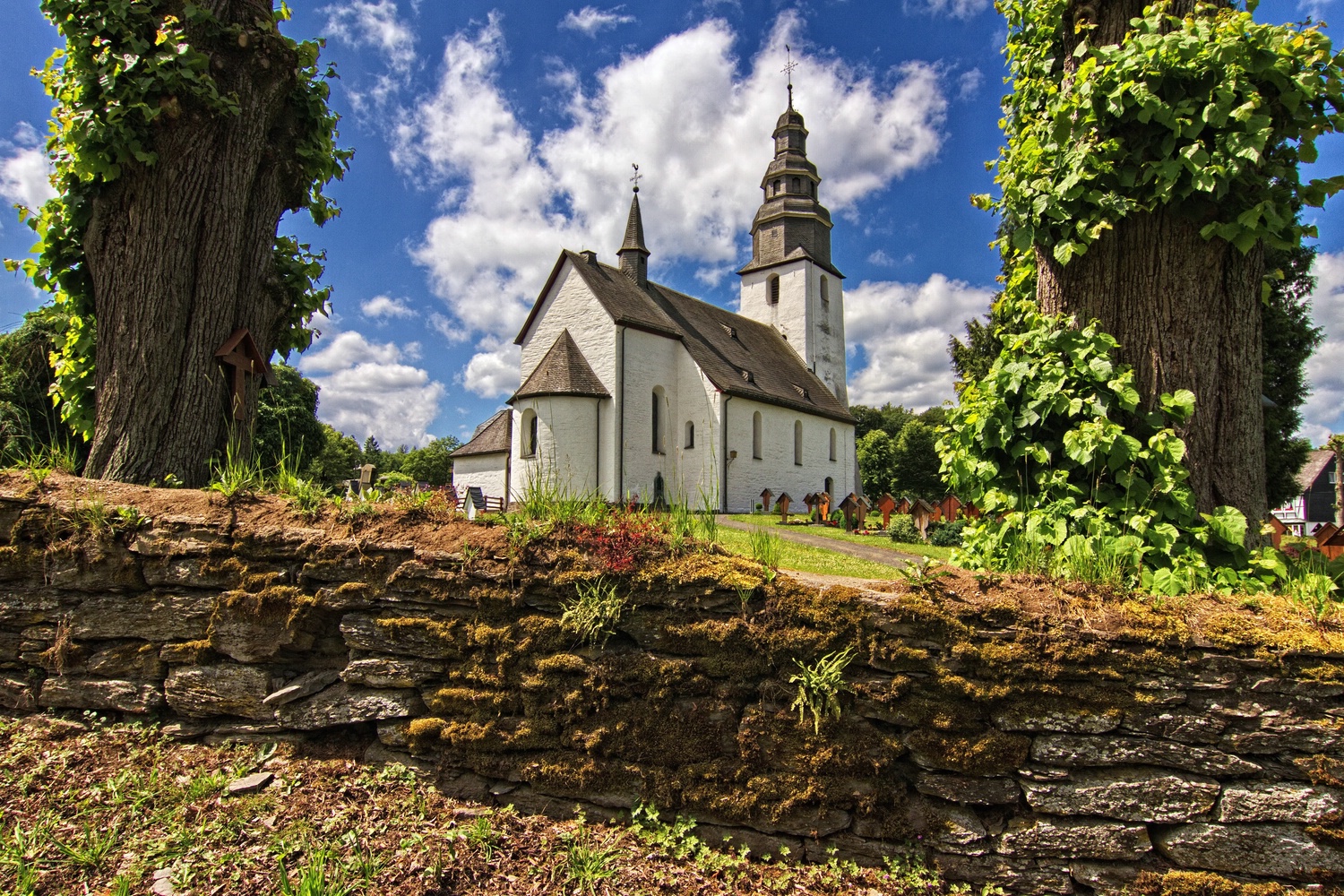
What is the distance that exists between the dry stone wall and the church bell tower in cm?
3082

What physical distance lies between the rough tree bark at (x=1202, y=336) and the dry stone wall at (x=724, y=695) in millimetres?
1565

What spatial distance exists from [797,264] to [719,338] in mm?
7385

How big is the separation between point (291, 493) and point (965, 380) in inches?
183

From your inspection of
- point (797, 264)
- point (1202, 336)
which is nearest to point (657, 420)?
point (797, 264)

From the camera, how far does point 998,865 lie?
10.2 ft

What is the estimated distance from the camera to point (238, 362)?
5262mm

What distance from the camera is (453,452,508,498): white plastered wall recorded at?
91.1 feet

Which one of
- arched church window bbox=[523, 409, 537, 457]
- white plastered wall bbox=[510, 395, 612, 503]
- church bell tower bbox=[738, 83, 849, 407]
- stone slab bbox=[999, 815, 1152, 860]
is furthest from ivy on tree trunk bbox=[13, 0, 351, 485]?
church bell tower bbox=[738, 83, 849, 407]

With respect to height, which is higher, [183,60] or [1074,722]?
[183,60]

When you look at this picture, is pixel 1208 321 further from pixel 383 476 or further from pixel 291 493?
pixel 291 493

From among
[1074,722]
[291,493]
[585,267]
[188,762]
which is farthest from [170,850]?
[585,267]

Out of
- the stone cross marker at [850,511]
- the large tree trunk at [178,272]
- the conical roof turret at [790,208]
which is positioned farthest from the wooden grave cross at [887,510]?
the conical roof turret at [790,208]

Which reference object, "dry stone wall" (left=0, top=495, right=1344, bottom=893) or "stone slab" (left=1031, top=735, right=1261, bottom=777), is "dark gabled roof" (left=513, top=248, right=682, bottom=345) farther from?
"stone slab" (left=1031, top=735, right=1261, bottom=777)

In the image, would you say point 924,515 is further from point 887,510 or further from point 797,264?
point 797,264
